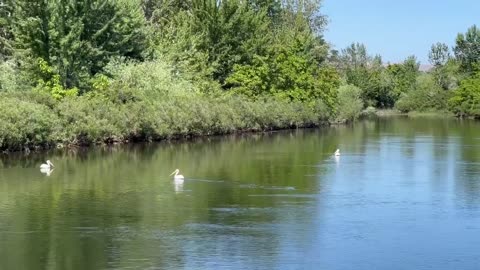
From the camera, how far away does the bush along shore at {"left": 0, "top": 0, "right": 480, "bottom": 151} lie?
43.2 metres

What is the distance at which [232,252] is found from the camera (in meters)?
16.5

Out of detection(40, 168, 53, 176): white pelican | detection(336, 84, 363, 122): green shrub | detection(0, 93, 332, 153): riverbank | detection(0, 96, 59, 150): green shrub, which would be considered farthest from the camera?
detection(336, 84, 363, 122): green shrub

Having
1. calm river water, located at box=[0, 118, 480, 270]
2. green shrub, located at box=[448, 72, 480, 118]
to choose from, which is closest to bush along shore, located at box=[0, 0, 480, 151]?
calm river water, located at box=[0, 118, 480, 270]

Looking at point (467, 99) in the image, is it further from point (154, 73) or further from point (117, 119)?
point (117, 119)

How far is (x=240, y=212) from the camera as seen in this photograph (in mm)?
21219

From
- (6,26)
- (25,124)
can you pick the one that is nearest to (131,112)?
(25,124)

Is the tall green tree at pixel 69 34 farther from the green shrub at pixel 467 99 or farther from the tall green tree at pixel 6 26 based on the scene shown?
the green shrub at pixel 467 99

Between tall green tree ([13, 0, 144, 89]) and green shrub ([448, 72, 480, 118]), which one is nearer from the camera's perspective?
tall green tree ([13, 0, 144, 89])

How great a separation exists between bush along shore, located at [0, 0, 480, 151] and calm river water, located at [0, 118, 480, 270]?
5.68 metres

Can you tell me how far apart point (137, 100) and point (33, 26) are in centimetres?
780

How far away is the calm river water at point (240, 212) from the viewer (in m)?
16.1

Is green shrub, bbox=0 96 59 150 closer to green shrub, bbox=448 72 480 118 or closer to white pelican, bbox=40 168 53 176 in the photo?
Answer: white pelican, bbox=40 168 53 176

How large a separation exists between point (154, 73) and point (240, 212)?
106 feet

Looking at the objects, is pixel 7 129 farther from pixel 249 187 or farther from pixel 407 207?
pixel 407 207
